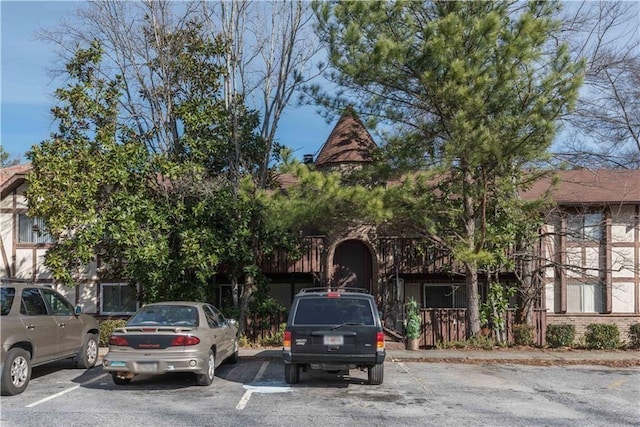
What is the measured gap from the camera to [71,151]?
49.9 ft

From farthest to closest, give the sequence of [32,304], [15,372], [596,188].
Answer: [596,188], [32,304], [15,372]

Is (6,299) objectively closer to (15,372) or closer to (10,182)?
(15,372)

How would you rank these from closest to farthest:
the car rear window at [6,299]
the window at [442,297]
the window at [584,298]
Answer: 1. the car rear window at [6,299]
2. the window at [584,298]
3. the window at [442,297]

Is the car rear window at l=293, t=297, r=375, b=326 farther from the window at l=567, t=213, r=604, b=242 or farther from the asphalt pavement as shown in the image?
the window at l=567, t=213, r=604, b=242

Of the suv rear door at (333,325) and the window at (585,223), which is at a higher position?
the window at (585,223)

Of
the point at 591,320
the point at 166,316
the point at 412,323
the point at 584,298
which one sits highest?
the point at 166,316

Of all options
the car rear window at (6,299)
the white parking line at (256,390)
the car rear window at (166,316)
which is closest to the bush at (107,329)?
the car rear window at (166,316)

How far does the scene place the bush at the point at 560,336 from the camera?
52.3ft

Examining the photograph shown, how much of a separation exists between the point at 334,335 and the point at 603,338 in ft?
34.1

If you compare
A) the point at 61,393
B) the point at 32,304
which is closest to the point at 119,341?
the point at 61,393

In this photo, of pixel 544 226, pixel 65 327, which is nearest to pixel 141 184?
pixel 65 327

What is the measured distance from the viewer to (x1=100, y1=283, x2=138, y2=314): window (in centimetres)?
1877

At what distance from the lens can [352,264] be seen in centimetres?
1992

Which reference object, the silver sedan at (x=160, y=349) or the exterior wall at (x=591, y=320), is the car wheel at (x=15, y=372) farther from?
the exterior wall at (x=591, y=320)
